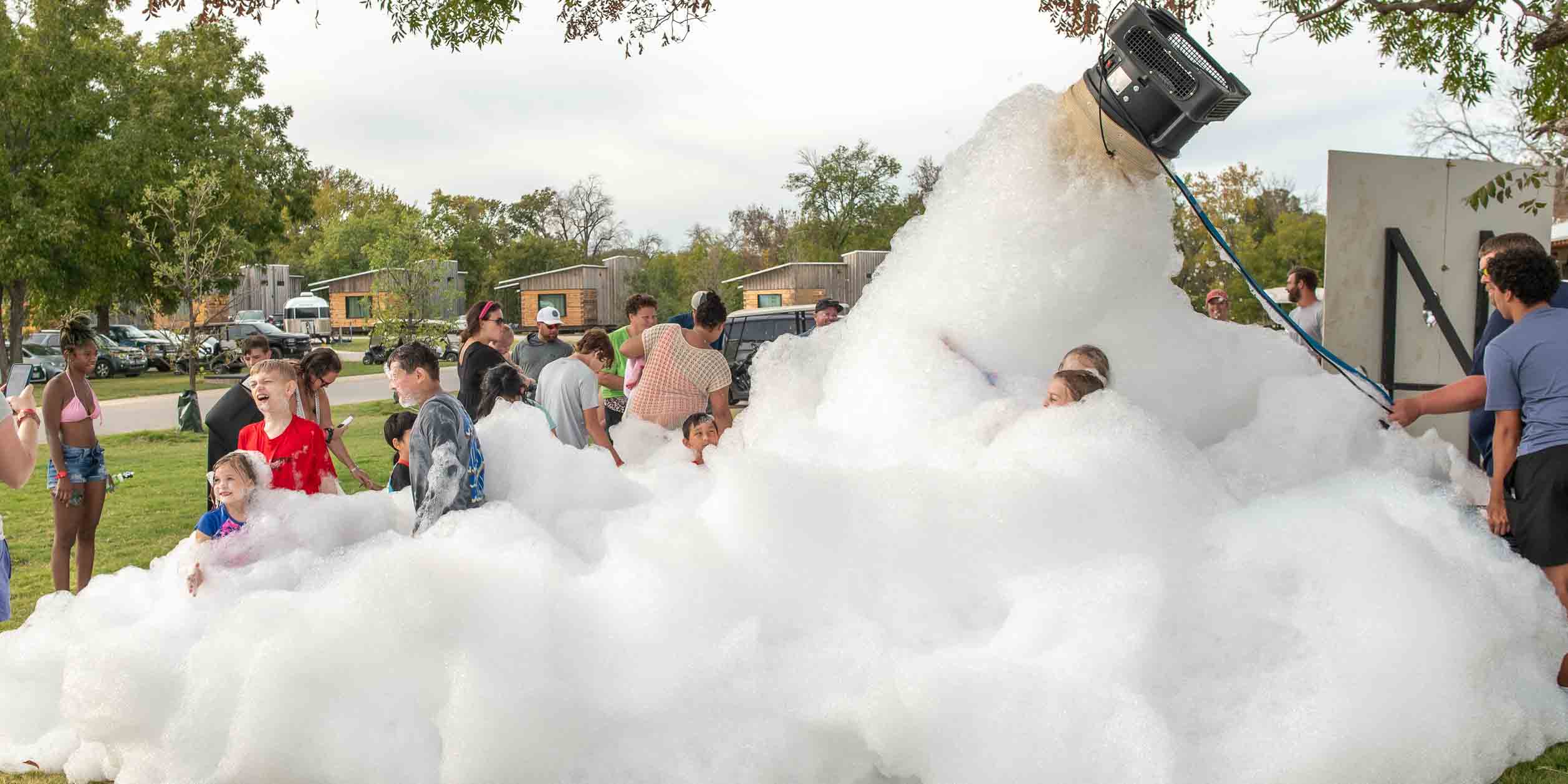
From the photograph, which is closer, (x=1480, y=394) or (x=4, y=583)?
(x=4, y=583)

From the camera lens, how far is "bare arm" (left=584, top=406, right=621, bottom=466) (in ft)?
20.3

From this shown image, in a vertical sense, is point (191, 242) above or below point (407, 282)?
above

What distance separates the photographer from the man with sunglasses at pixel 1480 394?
14.3 feet

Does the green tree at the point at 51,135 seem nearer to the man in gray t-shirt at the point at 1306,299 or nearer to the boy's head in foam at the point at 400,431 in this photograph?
the boy's head in foam at the point at 400,431

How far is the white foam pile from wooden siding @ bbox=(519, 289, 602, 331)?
159 feet

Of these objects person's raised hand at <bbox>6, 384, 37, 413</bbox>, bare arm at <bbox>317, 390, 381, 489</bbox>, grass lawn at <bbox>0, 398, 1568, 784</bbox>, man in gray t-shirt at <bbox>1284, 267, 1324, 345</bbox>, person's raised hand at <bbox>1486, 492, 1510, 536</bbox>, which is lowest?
grass lawn at <bbox>0, 398, 1568, 784</bbox>

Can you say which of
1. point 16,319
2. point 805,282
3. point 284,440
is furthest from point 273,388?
point 805,282

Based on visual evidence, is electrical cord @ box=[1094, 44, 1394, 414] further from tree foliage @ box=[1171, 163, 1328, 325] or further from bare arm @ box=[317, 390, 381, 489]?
tree foliage @ box=[1171, 163, 1328, 325]

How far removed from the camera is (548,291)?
53.8 meters

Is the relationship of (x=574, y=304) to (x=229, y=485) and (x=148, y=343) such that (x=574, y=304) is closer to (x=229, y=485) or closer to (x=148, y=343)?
(x=148, y=343)

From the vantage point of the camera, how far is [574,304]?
174ft

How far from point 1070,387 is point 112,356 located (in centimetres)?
3206

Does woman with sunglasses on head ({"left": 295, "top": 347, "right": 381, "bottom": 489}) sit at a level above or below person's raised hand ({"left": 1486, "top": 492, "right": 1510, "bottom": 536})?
above

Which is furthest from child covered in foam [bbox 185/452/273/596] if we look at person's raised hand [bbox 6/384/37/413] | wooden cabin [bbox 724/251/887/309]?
wooden cabin [bbox 724/251/887/309]
